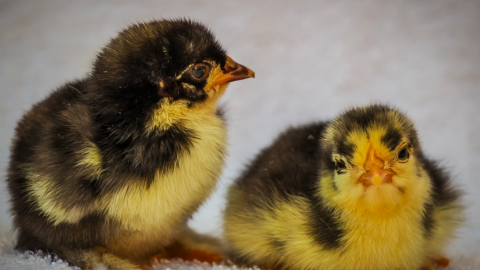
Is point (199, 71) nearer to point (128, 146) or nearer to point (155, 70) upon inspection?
point (155, 70)

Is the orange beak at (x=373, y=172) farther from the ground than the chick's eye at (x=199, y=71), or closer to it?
closer to it

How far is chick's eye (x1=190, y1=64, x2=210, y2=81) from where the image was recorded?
4.93ft

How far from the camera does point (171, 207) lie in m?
1.56

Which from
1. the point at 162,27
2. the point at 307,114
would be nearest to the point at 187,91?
the point at 162,27

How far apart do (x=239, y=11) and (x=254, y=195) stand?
1074 mm

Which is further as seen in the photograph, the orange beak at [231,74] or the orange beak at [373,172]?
the orange beak at [231,74]

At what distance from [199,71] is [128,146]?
248 mm

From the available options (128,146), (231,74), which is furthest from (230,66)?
(128,146)

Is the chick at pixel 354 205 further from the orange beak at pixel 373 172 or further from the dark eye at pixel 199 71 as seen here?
the dark eye at pixel 199 71

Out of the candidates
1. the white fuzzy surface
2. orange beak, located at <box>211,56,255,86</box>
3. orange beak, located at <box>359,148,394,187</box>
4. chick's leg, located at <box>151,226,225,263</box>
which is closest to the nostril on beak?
orange beak, located at <box>211,56,255,86</box>

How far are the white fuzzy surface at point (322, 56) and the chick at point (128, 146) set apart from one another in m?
0.80

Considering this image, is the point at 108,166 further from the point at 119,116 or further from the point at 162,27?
the point at 162,27

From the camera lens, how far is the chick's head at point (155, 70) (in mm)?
1460

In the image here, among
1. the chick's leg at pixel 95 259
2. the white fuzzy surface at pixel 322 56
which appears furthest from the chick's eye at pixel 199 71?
the white fuzzy surface at pixel 322 56
